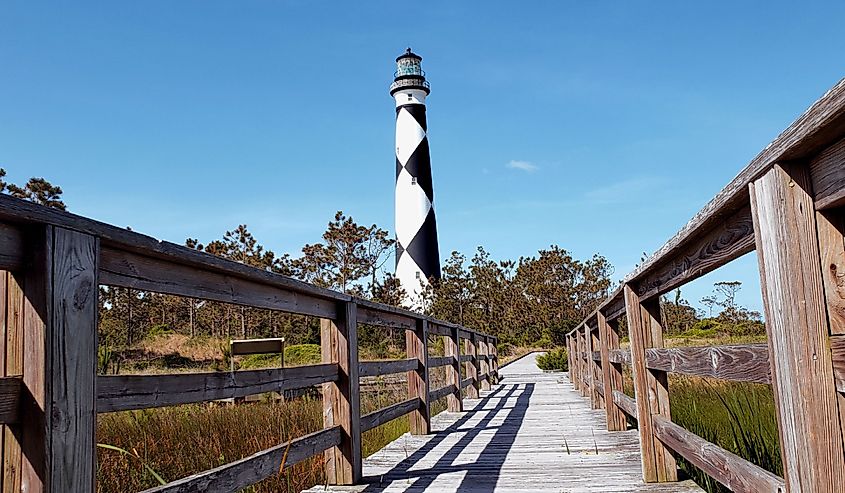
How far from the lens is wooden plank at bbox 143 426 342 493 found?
192 cm

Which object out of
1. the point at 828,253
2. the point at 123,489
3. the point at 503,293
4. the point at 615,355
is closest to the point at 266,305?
the point at 123,489

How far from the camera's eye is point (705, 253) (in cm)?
212

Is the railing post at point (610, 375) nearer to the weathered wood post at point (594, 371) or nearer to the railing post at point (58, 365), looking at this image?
the weathered wood post at point (594, 371)

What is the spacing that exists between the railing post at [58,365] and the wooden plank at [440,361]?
4.26 meters

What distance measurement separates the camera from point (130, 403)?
1696 millimetres

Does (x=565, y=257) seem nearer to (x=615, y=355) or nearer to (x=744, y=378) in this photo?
(x=615, y=355)

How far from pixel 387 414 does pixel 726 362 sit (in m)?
2.54

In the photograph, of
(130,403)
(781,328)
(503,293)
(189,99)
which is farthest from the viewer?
(503,293)

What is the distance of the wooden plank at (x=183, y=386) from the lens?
163 centimetres

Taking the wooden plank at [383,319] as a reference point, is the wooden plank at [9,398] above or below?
below

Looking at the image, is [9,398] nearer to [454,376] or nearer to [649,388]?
[649,388]

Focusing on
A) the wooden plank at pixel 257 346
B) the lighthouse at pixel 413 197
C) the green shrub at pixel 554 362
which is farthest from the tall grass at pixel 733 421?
the lighthouse at pixel 413 197

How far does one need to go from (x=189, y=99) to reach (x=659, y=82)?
8.17 metres

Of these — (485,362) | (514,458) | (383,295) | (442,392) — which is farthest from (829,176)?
(383,295)
